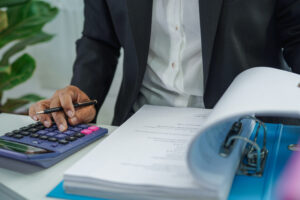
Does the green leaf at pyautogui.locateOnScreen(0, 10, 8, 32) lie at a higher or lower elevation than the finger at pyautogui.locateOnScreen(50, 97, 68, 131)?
higher

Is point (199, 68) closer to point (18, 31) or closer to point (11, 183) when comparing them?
point (11, 183)

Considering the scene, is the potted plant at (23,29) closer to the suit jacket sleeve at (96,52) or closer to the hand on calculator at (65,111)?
the suit jacket sleeve at (96,52)

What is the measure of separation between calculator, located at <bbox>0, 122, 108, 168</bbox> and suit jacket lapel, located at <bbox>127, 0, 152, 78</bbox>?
0.91 feet

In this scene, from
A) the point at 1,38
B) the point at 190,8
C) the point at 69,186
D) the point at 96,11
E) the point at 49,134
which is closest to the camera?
the point at 69,186

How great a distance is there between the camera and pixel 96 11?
3.18 feet

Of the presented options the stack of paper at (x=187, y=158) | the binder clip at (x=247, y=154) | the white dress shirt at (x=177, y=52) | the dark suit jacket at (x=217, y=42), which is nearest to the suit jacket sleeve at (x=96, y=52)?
the dark suit jacket at (x=217, y=42)

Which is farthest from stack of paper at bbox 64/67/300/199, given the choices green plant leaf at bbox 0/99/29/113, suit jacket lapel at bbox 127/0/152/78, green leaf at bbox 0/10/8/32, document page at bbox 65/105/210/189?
green plant leaf at bbox 0/99/29/113

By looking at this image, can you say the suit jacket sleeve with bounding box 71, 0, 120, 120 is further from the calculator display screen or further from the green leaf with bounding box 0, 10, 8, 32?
the green leaf with bounding box 0, 10, 8, 32

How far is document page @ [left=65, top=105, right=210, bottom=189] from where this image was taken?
412mm

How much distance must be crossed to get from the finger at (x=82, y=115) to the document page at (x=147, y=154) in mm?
122

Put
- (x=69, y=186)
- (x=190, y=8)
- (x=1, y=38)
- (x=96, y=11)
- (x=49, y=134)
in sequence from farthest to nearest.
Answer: (x=1, y=38)
(x=96, y=11)
(x=190, y=8)
(x=49, y=134)
(x=69, y=186)

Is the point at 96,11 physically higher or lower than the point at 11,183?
higher

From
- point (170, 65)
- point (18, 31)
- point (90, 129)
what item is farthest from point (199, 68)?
point (18, 31)

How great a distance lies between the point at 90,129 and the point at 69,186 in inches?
8.9
